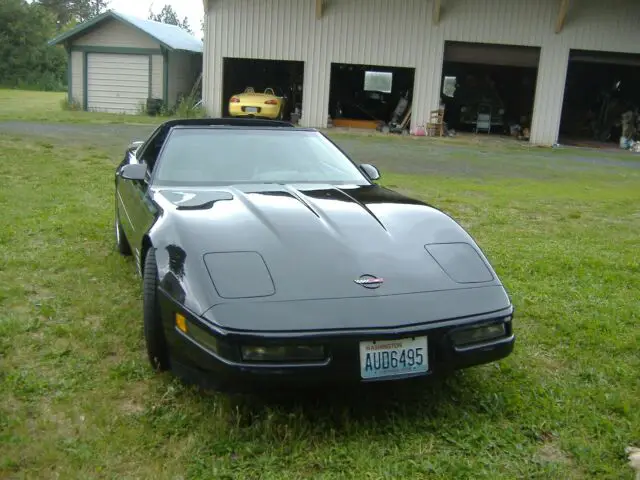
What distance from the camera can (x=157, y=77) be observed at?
22.4 m

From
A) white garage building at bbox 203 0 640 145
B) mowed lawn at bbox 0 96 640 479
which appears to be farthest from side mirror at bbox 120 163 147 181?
white garage building at bbox 203 0 640 145

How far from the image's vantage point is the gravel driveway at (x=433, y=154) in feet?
42.5

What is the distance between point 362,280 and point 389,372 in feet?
1.42

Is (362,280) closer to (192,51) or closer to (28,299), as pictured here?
(28,299)

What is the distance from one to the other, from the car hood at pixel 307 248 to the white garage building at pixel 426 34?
16.3m

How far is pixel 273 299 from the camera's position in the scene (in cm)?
284

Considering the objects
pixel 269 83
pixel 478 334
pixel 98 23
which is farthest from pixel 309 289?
pixel 269 83

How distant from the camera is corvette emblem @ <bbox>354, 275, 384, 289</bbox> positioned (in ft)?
9.78

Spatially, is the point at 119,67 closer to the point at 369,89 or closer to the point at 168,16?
the point at 369,89

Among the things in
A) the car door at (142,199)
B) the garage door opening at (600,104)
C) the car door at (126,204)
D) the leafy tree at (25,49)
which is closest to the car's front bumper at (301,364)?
the car door at (142,199)

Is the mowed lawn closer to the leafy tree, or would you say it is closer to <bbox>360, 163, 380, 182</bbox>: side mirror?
<bbox>360, 163, 380, 182</bbox>: side mirror

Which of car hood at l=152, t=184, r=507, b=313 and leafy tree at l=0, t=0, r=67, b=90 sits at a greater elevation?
leafy tree at l=0, t=0, r=67, b=90

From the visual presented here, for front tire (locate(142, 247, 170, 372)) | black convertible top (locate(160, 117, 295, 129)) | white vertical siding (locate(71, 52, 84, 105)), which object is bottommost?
front tire (locate(142, 247, 170, 372))

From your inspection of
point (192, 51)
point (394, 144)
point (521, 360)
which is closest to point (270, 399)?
point (521, 360)
